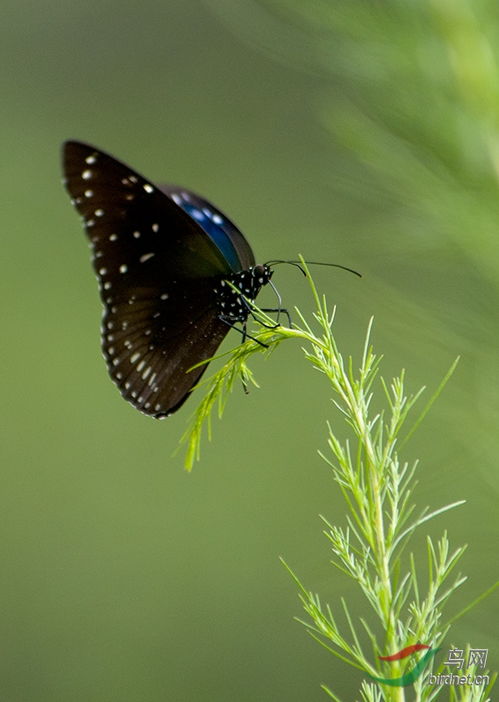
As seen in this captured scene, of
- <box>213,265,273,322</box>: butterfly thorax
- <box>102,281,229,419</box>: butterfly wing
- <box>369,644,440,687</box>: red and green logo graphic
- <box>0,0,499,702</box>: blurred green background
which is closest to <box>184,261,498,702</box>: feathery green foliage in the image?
<box>369,644,440,687</box>: red and green logo graphic

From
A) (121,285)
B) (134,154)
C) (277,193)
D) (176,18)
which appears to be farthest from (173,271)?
(176,18)

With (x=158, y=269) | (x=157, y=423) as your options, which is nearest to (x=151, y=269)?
(x=158, y=269)

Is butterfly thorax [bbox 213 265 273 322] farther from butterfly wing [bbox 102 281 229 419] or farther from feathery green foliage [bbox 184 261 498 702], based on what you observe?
feathery green foliage [bbox 184 261 498 702]

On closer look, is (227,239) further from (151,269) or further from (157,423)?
(157,423)

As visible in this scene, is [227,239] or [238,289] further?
[227,239]

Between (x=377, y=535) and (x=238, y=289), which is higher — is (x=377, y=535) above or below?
below

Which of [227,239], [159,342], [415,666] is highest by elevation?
[227,239]
